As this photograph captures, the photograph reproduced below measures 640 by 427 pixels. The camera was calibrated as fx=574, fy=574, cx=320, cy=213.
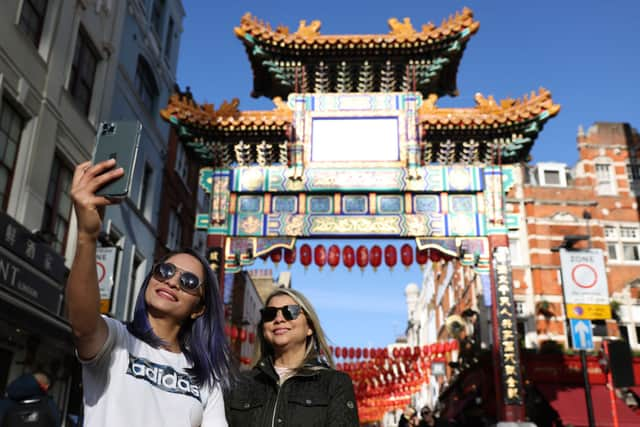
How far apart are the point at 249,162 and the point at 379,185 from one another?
11.6ft

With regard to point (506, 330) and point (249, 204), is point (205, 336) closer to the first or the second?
point (506, 330)

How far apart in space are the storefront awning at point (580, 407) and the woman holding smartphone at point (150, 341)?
18317 millimetres

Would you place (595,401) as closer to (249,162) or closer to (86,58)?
(249,162)

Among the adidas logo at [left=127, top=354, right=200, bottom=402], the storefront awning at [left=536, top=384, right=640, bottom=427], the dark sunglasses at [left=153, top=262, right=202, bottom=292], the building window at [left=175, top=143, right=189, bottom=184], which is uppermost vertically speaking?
the building window at [left=175, top=143, right=189, bottom=184]

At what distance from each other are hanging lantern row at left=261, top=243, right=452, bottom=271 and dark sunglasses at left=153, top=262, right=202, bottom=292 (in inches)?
453

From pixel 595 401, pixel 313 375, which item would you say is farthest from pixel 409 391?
pixel 313 375

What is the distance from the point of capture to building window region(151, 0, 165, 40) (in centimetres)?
1998

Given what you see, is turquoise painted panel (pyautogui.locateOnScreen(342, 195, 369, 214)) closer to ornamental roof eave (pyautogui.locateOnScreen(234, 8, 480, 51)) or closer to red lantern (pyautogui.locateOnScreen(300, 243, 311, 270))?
red lantern (pyautogui.locateOnScreen(300, 243, 311, 270))

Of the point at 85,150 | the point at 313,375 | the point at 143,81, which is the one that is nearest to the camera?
the point at 313,375

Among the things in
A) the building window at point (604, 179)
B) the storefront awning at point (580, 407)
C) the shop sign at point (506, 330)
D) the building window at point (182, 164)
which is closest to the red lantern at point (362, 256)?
the shop sign at point (506, 330)

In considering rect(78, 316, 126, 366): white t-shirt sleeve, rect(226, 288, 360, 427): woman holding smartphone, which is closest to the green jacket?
rect(226, 288, 360, 427): woman holding smartphone

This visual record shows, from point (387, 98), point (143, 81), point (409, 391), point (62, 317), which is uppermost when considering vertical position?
point (143, 81)

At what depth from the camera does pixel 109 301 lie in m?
11.9

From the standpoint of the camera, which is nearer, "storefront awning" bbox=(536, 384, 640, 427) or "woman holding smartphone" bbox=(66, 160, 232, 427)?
"woman holding smartphone" bbox=(66, 160, 232, 427)
